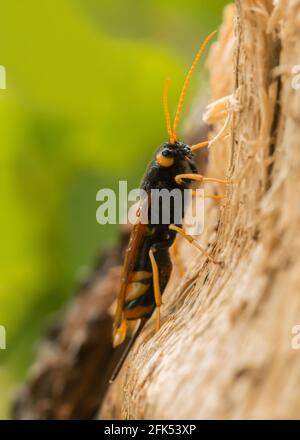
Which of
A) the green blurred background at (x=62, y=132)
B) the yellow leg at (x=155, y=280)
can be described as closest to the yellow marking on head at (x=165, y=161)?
the yellow leg at (x=155, y=280)

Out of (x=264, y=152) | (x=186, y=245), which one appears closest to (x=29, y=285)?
(x=186, y=245)

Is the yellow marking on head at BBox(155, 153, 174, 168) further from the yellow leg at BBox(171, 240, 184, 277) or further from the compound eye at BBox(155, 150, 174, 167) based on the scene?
the yellow leg at BBox(171, 240, 184, 277)

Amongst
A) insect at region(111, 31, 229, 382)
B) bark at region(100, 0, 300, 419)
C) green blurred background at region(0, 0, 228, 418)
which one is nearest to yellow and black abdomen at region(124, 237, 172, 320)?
insect at region(111, 31, 229, 382)

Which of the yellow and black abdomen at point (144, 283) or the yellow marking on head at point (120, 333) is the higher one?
the yellow and black abdomen at point (144, 283)

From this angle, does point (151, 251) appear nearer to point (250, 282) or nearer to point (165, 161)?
point (165, 161)

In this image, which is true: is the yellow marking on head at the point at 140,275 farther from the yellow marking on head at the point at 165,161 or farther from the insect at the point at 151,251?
the yellow marking on head at the point at 165,161

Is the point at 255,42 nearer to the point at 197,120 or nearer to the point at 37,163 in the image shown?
the point at 197,120

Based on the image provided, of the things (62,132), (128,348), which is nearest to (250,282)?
(128,348)
